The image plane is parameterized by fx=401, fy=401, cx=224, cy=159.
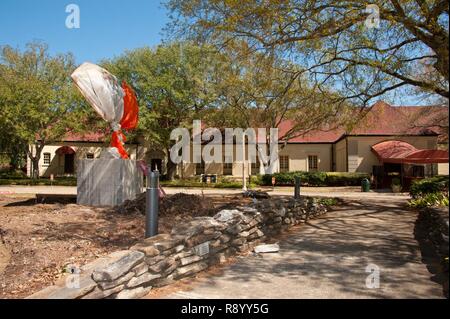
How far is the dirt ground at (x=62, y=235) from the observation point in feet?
15.8

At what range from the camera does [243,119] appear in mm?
26188

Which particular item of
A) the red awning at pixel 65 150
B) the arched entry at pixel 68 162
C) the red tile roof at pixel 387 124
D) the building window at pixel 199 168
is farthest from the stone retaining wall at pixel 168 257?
the arched entry at pixel 68 162

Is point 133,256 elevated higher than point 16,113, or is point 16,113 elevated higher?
point 16,113

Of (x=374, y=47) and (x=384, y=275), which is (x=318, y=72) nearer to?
(x=374, y=47)

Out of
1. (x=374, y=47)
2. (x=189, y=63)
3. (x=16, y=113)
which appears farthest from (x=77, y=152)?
(x=374, y=47)

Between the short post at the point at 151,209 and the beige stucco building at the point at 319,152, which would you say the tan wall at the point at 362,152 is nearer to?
the beige stucco building at the point at 319,152

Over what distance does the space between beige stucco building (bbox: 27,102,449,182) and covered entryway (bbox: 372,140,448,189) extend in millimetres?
84

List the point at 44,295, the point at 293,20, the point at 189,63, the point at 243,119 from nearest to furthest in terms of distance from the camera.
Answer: the point at 44,295
the point at 293,20
the point at 243,119
the point at 189,63

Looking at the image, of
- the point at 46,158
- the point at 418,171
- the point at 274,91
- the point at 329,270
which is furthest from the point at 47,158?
the point at 329,270

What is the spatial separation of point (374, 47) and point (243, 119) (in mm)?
14251

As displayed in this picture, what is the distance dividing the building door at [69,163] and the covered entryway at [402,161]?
27.4 meters

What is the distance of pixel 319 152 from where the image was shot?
117 feet
